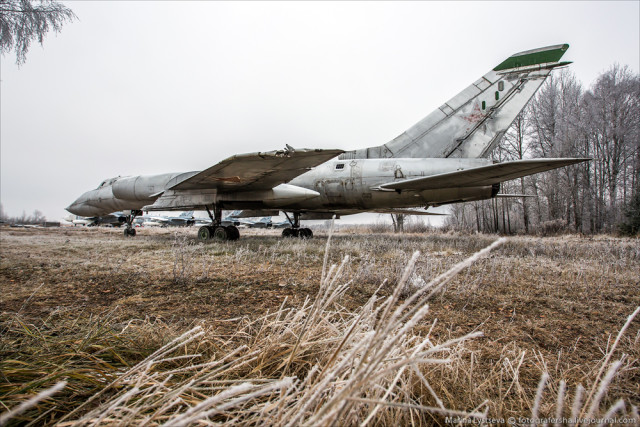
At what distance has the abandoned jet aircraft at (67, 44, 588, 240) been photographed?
22.9 feet

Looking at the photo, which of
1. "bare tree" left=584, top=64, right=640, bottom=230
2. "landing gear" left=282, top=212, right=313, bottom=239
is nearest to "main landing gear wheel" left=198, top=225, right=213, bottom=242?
"landing gear" left=282, top=212, right=313, bottom=239

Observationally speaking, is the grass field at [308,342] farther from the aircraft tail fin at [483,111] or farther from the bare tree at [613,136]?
the bare tree at [613,136]

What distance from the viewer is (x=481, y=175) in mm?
6266

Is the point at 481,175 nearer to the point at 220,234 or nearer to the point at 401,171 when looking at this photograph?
the point at 401,171

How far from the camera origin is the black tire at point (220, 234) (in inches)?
331

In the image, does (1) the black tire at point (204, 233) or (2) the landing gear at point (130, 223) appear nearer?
(1) the black tire at point (204, 233)

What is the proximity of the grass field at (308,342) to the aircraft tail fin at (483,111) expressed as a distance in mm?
4198

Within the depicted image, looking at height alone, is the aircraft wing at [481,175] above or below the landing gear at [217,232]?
above

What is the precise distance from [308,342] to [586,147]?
86.8 feet

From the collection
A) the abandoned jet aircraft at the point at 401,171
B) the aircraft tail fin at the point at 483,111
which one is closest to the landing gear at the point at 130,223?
the abandoned jet aircraft at the point at 401,171

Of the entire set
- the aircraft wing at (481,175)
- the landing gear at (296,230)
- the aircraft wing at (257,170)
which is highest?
the aircraft wing at (257,170)

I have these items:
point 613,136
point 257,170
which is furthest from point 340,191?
point 613,136

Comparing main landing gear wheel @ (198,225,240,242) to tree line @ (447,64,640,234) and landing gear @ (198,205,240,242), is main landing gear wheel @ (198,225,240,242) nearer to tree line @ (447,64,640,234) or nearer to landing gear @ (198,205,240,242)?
landing gear @ (198,205,240,242)

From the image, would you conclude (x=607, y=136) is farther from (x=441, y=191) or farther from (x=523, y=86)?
(x=441, y=191)
